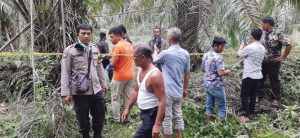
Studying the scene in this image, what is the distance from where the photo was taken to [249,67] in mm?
6234

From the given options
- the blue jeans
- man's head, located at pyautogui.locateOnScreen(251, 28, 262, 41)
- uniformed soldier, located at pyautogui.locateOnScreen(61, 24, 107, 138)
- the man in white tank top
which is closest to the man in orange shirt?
uniformed soldier, located at pyautogui.locateOnScreen(61, 24, 107, 138)

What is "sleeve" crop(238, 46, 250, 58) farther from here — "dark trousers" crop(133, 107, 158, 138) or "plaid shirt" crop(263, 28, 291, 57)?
"dark trousers" crop(133, 107, 158, 138)

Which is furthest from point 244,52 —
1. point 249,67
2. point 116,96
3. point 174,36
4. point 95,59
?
point 95,59

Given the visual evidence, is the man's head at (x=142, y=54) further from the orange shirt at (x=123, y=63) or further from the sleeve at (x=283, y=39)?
the sleeve at (x=283, y=39)

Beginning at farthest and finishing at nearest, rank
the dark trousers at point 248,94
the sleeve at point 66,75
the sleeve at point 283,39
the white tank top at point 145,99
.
Answer: the sleeve at point 283,39
the dark trousers at point 248,94
the sleeve at point 66,75
the white tank top at point 145,99

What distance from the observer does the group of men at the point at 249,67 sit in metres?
5.94

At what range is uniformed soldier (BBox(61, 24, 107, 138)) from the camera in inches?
193

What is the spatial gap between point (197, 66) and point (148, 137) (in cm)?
632

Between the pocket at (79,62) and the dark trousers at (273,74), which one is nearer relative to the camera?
the pocket at (79,62)

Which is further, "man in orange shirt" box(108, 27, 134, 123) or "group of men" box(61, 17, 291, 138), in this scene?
"man in orange shirt" box(108, 27, 134, 123)

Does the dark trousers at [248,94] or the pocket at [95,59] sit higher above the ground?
the pocket at [95,59]

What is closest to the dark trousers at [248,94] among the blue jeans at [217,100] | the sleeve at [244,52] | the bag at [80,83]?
the sleeve at [244,52]

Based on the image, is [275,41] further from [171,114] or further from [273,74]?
[171,114]

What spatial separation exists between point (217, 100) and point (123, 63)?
63.3 inches
